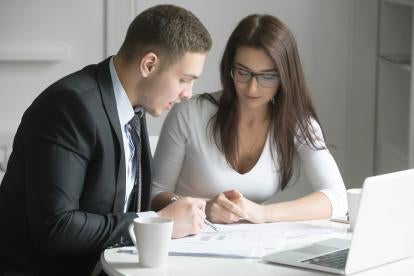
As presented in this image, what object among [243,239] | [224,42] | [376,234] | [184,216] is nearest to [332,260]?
[376,234]

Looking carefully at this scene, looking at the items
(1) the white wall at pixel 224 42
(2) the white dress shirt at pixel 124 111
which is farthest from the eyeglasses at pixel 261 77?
(1) the white wall at pixel 224 42

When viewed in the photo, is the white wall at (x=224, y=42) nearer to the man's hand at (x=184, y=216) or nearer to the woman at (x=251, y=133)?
the woman at (x=251, y=133)

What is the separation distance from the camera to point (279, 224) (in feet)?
7.30

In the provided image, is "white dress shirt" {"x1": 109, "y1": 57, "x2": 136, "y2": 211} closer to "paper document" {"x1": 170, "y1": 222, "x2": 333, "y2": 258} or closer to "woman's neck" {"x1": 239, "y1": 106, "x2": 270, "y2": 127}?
"paper document" {"x1": 170, "y1": 222, "x2": 333, "y2": 258}

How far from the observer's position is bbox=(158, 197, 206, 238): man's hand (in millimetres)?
1989

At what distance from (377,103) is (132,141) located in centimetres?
223

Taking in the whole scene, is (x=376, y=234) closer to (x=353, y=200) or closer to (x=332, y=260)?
(x=332, y=260)

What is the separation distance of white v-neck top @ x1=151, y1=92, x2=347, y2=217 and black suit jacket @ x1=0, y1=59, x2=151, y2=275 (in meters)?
0.57

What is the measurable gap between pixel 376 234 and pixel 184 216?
1.53 ft

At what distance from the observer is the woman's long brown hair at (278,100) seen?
8.30ft

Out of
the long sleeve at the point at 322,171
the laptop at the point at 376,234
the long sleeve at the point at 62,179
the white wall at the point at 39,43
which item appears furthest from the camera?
the white wall at the point at 39,43

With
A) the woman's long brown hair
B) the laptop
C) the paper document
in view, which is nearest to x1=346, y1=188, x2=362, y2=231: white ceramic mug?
the paper document

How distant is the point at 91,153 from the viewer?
192 cm

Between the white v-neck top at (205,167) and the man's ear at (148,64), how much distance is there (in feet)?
1.96
